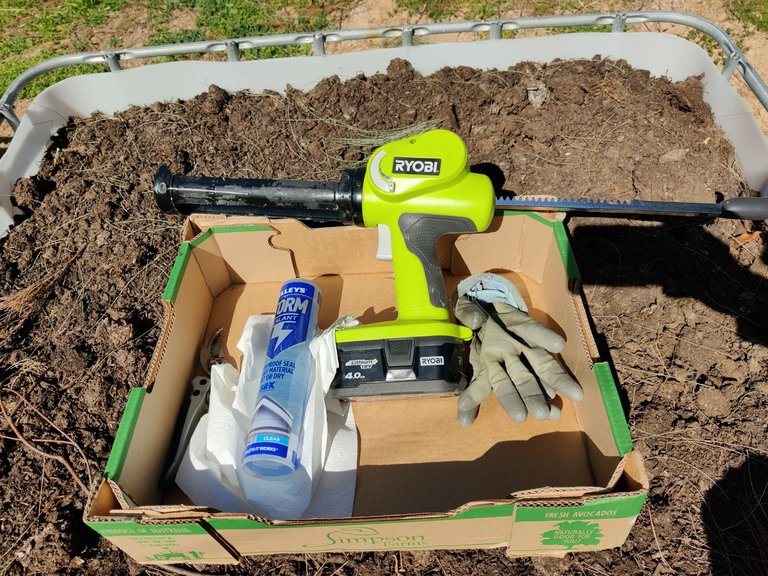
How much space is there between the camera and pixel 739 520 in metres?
1.59

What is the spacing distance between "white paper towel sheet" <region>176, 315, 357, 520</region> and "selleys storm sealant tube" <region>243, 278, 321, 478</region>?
0.04 metres

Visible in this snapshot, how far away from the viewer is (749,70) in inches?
81.9

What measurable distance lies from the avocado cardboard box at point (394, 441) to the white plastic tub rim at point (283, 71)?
2.57 ft

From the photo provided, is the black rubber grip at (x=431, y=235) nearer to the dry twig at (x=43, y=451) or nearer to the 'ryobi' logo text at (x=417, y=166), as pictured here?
the 'ryobi' logo text at (x=417, y=166)

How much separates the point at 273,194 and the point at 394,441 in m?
0.81

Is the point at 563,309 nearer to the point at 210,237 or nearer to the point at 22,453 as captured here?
the point at 210,237

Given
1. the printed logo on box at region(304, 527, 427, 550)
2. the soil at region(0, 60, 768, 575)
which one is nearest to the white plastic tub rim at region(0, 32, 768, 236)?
the soil at region(0, 60, 768, 575)

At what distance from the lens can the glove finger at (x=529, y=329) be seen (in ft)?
5.55

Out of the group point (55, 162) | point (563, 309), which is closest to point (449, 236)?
point (563, 309)

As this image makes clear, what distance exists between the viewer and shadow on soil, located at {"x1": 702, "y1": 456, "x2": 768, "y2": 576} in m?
1.53

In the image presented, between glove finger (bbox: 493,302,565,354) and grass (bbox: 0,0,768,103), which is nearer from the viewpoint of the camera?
glove finger (bbox: 493,302,565,354)

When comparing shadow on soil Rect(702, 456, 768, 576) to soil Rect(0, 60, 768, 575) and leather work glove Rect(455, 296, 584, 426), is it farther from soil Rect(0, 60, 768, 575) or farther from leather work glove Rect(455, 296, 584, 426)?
leather work glove Rect(455, 296, 584, 426)

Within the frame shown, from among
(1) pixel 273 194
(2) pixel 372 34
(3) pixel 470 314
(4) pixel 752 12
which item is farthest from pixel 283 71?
(4) pixel 752 12

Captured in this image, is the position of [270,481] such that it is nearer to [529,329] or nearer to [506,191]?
[529,329]
